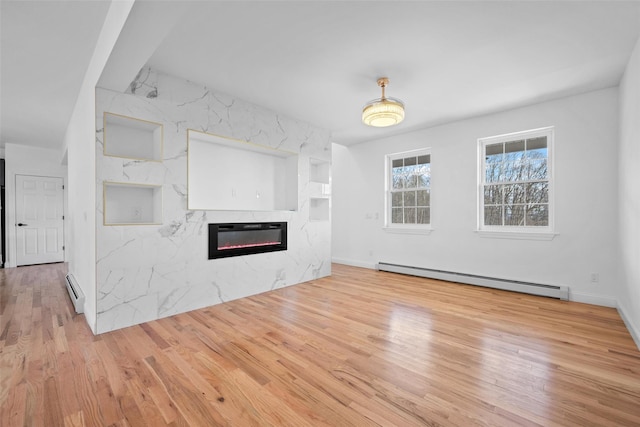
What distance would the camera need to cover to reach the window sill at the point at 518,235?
13.7 ft

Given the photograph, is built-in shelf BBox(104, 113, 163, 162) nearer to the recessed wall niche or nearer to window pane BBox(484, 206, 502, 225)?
the recessed wall niche

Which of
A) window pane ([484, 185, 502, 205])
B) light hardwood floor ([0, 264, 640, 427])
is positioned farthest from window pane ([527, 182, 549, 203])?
light hardwood floor ([0, 264, 640, 427])

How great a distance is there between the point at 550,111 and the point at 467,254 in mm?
2469

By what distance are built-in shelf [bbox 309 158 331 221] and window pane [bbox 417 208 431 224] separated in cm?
180

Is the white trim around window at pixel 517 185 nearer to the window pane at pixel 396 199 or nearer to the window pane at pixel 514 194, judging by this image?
the window pane at pixel 514 194

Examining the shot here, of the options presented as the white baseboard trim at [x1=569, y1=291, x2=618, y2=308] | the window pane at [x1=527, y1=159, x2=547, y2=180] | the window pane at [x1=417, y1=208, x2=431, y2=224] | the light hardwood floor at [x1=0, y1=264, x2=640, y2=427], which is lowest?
the light hardwood floor at [x1=0, y1=264, x2=640, y2=427]

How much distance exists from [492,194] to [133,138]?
5321mm

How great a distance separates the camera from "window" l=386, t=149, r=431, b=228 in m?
5.57

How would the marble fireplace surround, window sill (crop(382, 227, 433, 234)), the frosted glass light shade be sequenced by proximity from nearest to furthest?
the marble fireplace surround → the frosted glass light shade → window sill (crop(382, 227, 433, 234))

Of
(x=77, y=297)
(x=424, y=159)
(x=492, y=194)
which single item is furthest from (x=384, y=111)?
(x=77, y=297)

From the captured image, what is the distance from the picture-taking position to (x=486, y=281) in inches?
182

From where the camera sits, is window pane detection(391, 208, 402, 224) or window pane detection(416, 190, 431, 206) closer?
window pane detection(416, 190, 431, 206)

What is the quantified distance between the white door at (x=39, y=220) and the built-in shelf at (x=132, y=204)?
541 cm

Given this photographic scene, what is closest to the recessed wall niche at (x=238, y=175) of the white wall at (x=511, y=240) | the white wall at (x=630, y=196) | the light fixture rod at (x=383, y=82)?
the light fixture rod at (x=383, y=82)
